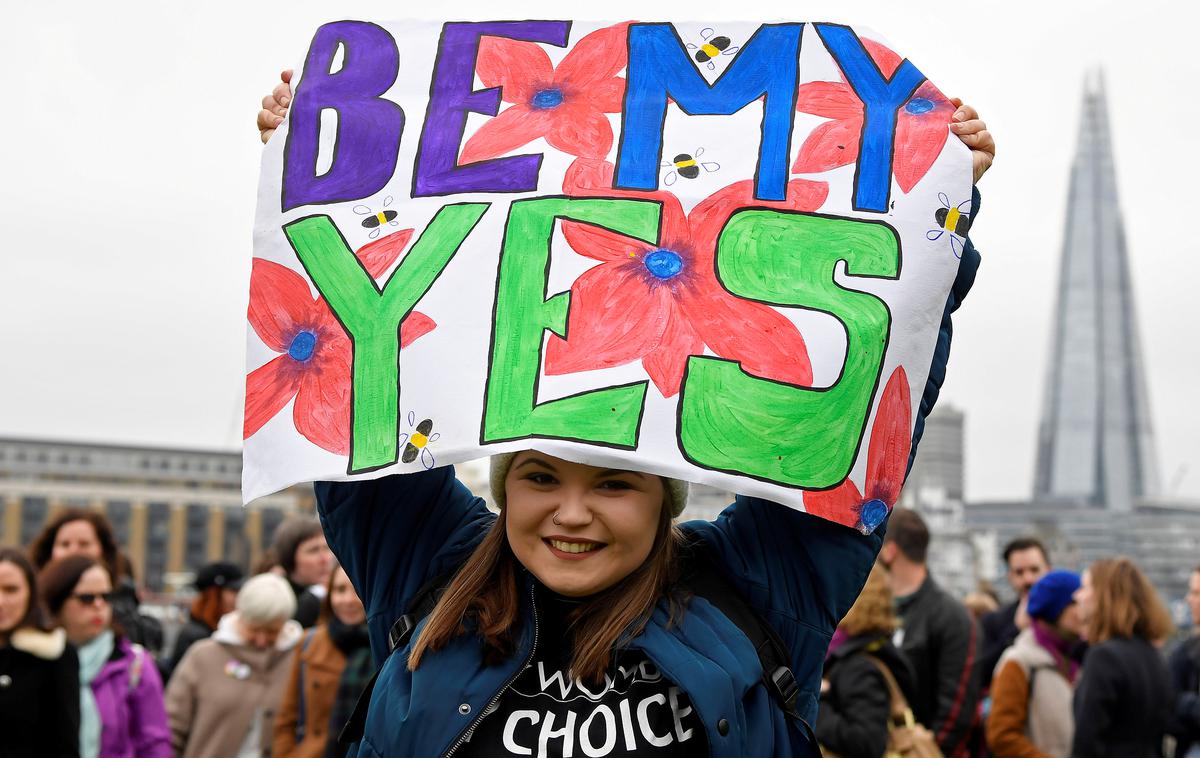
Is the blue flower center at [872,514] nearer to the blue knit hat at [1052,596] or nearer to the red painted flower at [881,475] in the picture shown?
the red painted flower at [881,475]

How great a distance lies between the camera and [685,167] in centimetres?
→ 341

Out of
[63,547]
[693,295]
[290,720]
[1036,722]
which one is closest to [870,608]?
[1036,722]

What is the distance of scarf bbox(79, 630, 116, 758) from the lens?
6922 millimetres

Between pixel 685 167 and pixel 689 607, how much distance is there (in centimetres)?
95

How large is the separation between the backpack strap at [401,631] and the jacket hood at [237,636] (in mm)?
4852

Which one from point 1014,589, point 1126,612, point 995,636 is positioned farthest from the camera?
point 995,636

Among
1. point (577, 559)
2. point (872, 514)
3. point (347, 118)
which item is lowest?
point (577, 559)

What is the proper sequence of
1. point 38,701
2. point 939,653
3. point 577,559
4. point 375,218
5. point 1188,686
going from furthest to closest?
1. point 1188,686
2. point 939,653
3. point 38,701
4. point 375,218
5. point 577,559

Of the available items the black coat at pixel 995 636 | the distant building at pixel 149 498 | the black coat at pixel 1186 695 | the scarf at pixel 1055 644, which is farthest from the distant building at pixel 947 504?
the scarf at pixel 1055 644

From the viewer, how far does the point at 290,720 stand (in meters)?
7.30

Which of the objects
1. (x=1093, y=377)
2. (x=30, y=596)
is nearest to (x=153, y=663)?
(x=30, y=596)

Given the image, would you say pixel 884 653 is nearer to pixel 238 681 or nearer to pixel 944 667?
pixel 944 667

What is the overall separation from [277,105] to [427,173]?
449 millimetres

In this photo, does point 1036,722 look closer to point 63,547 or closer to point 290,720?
point 290,720
